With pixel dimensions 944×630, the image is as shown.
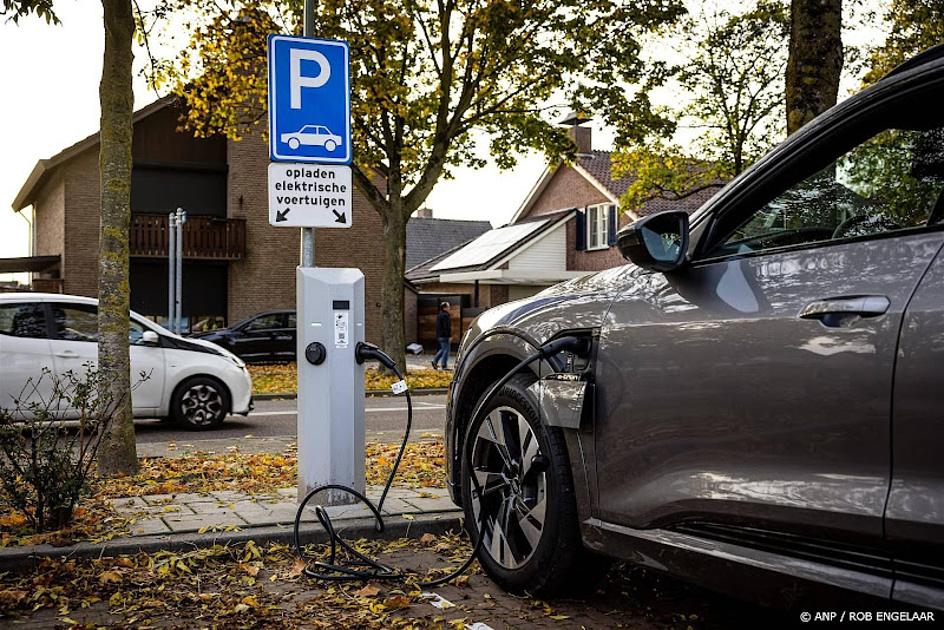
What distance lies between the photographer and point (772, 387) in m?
3.01

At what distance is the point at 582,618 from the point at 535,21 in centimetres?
1866

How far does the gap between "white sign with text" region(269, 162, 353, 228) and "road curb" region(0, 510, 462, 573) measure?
71.6 inches

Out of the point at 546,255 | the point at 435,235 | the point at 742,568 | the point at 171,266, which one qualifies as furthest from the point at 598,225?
the point at 742,568

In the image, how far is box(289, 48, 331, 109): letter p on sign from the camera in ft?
20.3

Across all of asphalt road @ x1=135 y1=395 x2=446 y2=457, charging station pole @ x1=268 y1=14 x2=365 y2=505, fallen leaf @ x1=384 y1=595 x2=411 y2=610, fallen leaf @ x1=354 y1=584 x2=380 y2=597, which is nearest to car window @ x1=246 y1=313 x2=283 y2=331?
asphalt road @ x1=135 y1=395 x2=446 y2=457

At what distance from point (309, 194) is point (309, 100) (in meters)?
0.56

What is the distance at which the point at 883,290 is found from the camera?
2.75 meters

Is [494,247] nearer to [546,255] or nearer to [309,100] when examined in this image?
[546,255]

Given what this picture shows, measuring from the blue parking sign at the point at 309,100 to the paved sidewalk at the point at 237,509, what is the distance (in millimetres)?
2051

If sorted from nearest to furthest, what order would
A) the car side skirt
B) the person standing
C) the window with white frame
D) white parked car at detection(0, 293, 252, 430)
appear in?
1. the car side skirt
2. white parked car at detection(0, 293, 252, 430)
3. the person standing
4. the window with white frame

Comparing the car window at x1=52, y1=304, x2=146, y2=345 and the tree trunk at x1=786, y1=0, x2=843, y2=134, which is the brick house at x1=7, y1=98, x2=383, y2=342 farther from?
the tree trunk at x1=786, y1=0, x2=843, y2=134

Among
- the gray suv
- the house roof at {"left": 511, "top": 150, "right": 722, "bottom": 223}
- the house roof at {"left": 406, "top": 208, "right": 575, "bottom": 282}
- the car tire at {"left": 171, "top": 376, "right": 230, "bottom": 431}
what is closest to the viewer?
the gray suv

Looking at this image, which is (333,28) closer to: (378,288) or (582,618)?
(378,288)

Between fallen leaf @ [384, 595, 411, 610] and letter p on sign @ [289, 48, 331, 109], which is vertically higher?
letter p on sign @ [289, 48, 331, 109]
